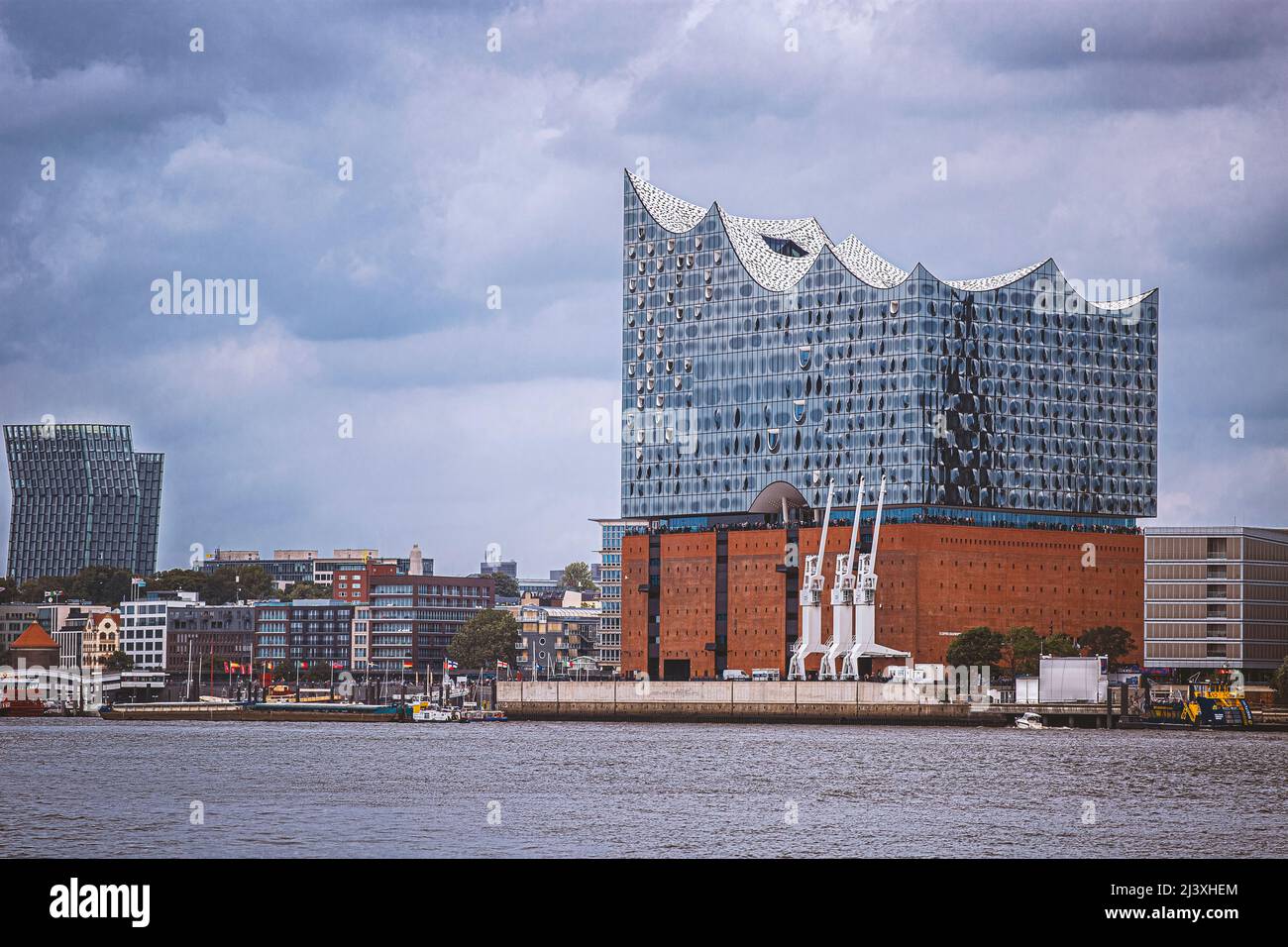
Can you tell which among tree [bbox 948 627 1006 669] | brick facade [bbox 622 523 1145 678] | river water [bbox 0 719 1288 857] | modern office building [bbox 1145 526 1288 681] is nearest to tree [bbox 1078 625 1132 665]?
brick facade [bbox 622 523 1145 678]

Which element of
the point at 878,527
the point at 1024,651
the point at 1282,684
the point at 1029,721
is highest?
the point at 878,527

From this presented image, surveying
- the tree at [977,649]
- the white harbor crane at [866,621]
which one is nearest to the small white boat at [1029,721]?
the tree at [977,649]

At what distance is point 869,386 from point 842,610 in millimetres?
18541

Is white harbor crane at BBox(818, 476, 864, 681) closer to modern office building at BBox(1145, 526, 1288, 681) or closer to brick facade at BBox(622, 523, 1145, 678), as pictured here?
brick facade at BBox(622, 523, 1145, 678)

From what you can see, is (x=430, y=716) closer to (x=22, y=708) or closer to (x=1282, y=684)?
(x=22, y=708)

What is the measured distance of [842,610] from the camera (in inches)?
5965

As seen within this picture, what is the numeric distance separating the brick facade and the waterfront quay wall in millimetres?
7682

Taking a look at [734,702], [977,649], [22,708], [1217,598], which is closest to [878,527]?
[977,649]

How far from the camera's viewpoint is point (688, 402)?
6496 inches

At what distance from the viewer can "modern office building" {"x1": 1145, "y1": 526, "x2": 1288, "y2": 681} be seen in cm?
14412

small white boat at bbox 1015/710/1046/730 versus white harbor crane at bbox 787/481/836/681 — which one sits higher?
white harbor crane at bbox 787/481/836/681

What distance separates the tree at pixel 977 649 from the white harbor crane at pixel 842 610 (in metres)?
9.91

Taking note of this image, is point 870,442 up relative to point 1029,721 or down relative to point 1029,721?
up
